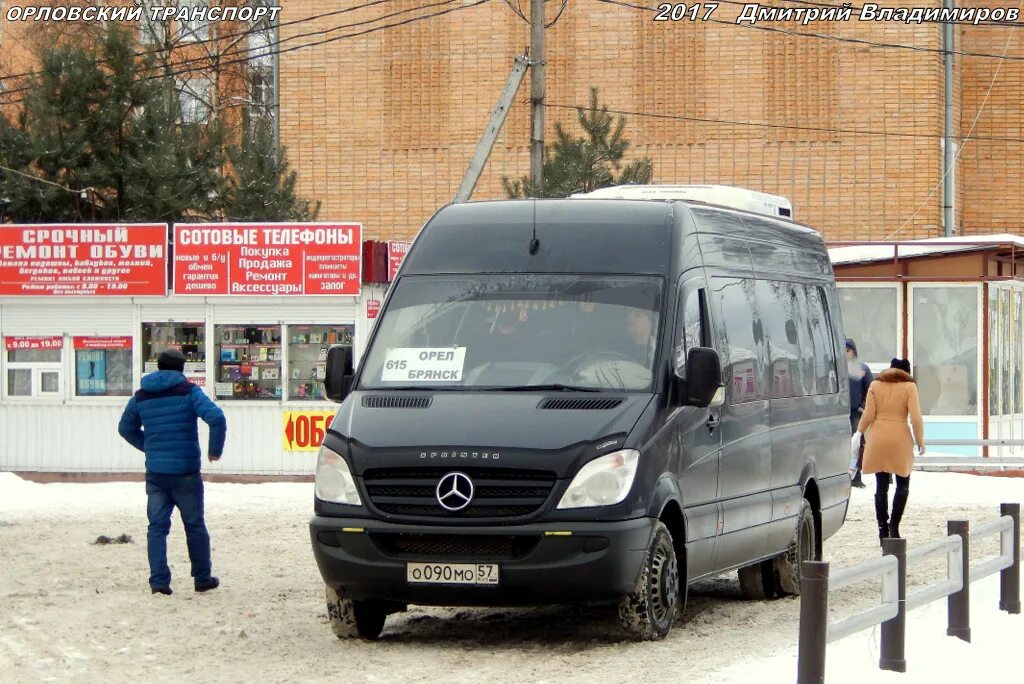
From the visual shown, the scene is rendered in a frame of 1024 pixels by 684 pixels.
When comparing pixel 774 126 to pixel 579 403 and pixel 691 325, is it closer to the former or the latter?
pixel 691 325

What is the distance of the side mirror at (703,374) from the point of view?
10.3m

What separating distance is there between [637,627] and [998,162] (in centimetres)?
3224

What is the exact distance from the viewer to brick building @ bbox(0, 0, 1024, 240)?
38.7 meters

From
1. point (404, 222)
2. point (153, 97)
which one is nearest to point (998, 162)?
point (404, 222)

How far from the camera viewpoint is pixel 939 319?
27.6 meters

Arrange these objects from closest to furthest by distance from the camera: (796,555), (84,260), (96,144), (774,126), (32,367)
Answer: (796,555) < (84,260) < (32,367) < (96,144) < (774,126)

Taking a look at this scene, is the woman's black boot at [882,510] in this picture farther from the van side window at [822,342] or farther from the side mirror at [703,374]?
the side mirror at [703,374]

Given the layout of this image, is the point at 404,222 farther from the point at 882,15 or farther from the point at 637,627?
the point at 637,627

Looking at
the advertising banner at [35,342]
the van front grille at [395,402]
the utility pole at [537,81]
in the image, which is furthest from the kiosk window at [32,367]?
the van front grille at [395,402]

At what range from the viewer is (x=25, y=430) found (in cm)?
2489

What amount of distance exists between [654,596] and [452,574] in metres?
1.14

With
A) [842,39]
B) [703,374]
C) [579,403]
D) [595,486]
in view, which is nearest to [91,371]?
[579,403]

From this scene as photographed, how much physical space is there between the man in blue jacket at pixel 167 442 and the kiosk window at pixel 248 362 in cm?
1121

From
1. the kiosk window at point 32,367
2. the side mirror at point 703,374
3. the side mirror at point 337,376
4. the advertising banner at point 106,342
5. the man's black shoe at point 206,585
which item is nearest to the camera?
the side mirror at point 703,374
